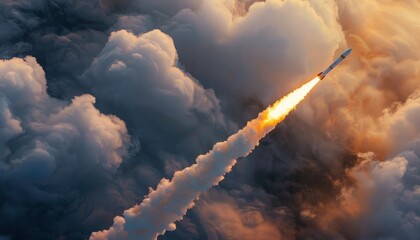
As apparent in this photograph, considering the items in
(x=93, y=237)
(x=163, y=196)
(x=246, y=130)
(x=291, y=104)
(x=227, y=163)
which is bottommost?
(x=93, y=237)

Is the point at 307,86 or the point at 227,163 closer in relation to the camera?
the point at 227,163

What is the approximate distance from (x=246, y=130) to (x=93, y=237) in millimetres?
27950

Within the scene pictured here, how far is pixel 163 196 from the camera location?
69.9 meters

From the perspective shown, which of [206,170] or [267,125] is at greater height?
[267,125]

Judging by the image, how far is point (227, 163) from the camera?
229 ft

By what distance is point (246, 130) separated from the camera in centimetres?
7088

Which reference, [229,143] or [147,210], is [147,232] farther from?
[229,143]

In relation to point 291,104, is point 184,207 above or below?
below

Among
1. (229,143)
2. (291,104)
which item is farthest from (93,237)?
(291,104)

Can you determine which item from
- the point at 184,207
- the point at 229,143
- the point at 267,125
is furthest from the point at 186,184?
the point at 267,125

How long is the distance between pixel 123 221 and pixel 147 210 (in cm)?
403

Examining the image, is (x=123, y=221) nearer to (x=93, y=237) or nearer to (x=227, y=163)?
(x=93, y=237)

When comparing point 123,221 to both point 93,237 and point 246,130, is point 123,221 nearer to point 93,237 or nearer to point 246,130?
point 93,237

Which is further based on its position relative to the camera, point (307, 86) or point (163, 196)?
point (307, 86)
